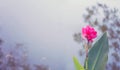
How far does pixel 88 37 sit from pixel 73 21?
909 millimetres

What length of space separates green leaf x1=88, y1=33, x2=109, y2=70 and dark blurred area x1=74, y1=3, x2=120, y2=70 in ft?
2.74

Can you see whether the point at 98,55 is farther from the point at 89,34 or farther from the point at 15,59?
the point at 15,59

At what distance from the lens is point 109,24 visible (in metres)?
1.89

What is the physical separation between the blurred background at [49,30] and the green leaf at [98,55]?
765mm

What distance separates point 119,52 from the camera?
6.21 feet

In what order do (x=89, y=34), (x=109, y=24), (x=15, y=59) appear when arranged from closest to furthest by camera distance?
(x=89, y=34)
(x=15, y=59)
(x=109, y=24)

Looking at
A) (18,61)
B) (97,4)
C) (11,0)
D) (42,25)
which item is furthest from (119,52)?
(11,0)

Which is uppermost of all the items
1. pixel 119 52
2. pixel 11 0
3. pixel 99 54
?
pixel 11 0

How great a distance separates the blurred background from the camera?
1728 mm

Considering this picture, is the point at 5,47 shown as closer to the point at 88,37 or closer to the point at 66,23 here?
the point at 66,23

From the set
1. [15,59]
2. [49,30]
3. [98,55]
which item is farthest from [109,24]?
[98,55]

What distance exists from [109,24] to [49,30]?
45 cm

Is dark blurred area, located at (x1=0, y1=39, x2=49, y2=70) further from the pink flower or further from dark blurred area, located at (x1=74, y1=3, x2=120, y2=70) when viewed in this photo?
the pink flower

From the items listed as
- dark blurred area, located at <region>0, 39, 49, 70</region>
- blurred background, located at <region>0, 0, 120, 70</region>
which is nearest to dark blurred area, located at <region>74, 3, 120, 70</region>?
blurred background, located at <region>0, 0, 120, 70</region>
